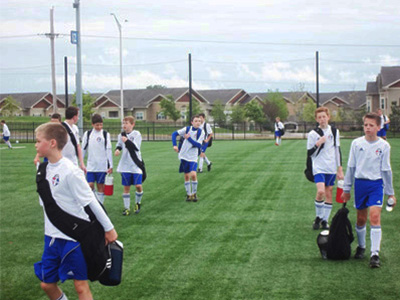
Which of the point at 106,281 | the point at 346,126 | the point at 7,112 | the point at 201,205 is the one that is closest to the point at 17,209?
the point at 201,205

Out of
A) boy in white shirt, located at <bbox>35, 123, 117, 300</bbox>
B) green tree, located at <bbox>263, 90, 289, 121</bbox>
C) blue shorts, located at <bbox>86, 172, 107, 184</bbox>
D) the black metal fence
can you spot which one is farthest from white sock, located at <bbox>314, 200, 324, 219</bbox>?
green tree, located at <bbox>263, 90, 289, 121</bbox>

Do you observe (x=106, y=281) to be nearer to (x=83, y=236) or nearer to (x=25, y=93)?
(x=83, y=236)

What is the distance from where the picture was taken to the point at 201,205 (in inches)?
491

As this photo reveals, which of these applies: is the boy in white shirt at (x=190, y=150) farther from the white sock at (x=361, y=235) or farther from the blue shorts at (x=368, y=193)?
the blue shorts at (x=368, y=193)

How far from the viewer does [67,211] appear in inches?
185

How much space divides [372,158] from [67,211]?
4327mm

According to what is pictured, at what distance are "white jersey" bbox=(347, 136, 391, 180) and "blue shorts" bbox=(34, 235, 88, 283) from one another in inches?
166

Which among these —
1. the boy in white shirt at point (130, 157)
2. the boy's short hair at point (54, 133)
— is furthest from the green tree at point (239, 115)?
the boy's short hair at point (54, 133)

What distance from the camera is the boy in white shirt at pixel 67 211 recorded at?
4.65 m

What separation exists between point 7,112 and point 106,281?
75573mm

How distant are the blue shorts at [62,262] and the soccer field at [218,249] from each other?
5.25 feet

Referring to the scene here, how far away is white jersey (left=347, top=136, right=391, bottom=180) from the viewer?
7.25m

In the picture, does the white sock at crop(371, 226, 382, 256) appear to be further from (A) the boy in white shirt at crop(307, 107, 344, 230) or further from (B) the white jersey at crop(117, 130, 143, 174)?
(B) the white jersey at crop(117, 130, 143, 174)

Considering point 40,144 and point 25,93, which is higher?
point 25,93
